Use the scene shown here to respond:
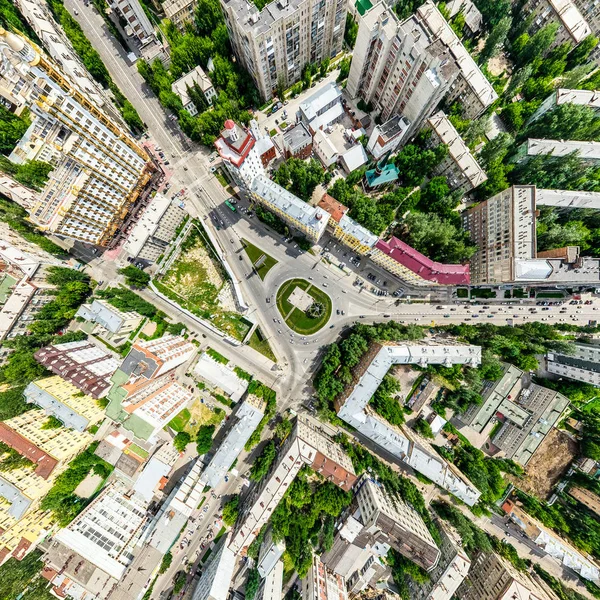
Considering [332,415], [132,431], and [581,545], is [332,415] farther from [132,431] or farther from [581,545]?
[581,545]

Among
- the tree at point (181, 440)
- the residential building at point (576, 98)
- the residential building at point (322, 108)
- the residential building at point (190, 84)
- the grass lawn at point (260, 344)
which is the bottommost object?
the tree at point (181, 440)

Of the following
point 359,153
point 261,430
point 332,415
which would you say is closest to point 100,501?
point 261,430

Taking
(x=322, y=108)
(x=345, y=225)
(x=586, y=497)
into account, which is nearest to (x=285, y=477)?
(x=345, y=225)

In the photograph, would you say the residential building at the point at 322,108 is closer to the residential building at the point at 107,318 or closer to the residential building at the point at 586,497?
the residential building at the point at 107,318

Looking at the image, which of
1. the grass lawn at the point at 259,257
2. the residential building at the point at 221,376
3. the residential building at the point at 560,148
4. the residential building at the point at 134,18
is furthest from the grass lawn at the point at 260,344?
the residential building at the point at 134,18

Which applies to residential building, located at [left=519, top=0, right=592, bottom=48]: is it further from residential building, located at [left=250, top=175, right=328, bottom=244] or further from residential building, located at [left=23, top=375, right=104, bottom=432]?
residential building, located at [left=23, top=375, right=104, bottom=432]

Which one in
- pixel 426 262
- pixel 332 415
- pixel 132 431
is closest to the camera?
pixel 132 431
